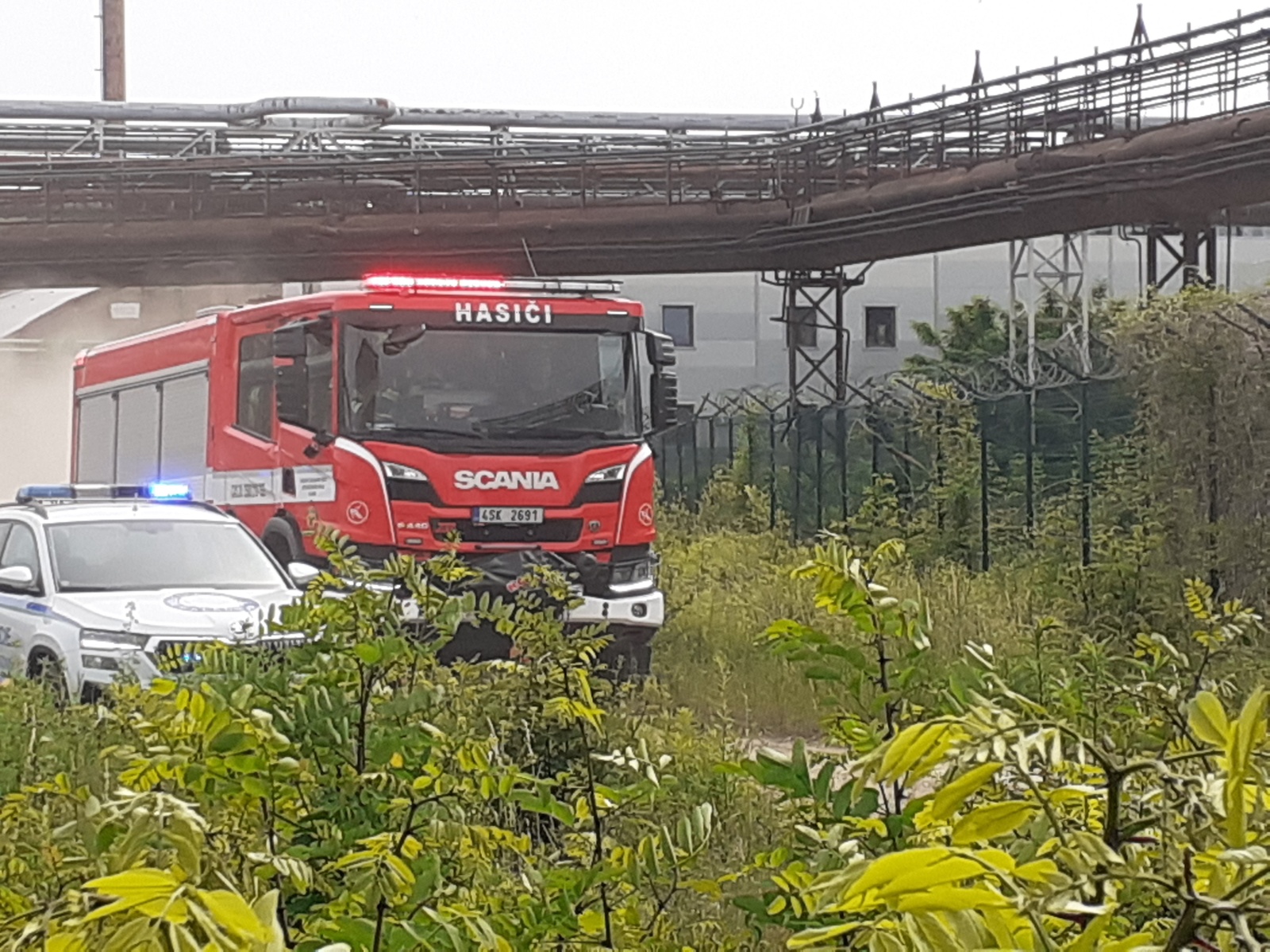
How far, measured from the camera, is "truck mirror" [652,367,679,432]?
1532 cm

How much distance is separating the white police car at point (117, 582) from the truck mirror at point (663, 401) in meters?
3.67

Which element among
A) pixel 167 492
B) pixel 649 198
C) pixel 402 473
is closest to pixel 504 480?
pixel 402 473

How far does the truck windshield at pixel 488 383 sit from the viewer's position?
14.6m

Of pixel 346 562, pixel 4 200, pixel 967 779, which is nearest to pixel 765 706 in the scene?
pixel 346 562

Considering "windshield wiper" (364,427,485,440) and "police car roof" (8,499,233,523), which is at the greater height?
"windshield wiper" (364,427,485,440)

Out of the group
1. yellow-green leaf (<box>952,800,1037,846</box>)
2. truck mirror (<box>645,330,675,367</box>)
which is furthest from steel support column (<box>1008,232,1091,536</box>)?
yellow-green leaf (<box>952,800,1037,846</box>)

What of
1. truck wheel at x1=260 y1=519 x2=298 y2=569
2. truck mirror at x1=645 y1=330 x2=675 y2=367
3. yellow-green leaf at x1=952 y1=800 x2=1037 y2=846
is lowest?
truck wheel at x1=260 y1=519 x2=298 y2=569

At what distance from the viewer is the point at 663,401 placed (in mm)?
15344

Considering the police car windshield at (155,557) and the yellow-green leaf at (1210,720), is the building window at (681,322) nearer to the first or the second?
the police car windshield at (155,557)

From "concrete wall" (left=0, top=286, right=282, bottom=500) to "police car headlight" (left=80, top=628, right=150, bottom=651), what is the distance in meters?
22.2

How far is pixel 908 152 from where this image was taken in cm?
2917

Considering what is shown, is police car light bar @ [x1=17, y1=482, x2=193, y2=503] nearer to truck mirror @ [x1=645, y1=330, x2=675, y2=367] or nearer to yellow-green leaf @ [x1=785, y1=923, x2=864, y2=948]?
truck mirror @ [x1=645, y1=330, x2=675, y2=367]

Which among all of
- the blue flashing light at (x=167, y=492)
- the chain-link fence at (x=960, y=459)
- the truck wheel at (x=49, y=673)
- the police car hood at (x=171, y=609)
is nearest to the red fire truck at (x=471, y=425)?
the blue flashing light at (x=167, y=492)

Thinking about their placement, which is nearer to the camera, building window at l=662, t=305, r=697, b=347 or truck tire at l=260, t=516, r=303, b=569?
truck tire at l=260, t=516, r=303, b=569
